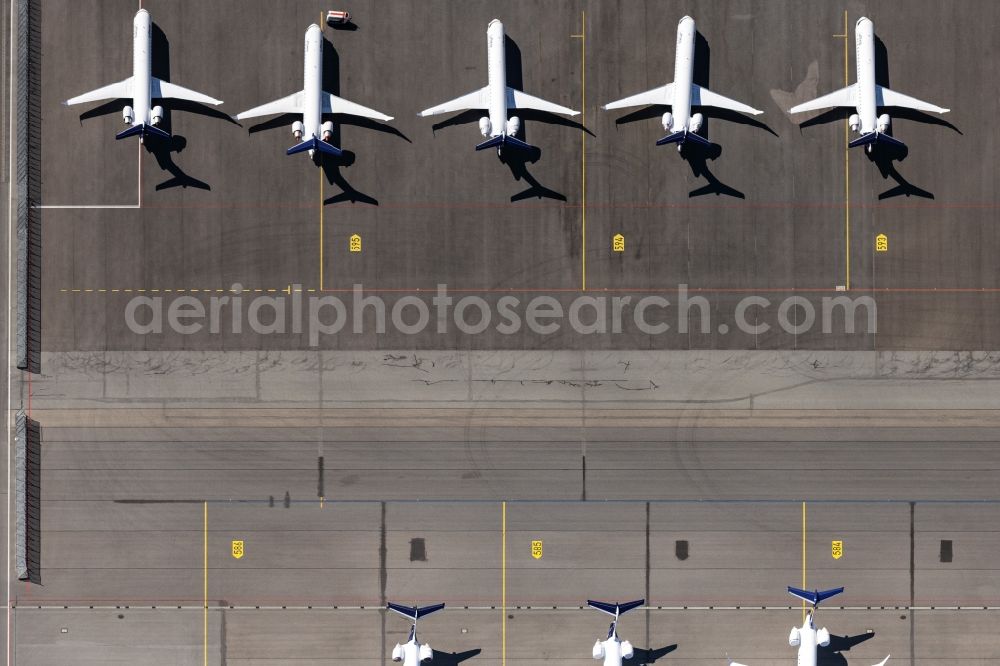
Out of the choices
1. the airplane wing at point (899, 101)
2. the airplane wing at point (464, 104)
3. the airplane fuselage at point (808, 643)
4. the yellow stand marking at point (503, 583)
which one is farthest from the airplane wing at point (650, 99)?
the airplane fuselage at point (808, 643)

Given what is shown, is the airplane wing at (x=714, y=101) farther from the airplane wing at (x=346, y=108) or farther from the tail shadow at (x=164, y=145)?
the tail shadow at (x=164, y=145)

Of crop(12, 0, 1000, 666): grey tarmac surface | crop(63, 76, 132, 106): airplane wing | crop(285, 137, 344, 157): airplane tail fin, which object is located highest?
crop(63, 76, 132, 106): airplane wing

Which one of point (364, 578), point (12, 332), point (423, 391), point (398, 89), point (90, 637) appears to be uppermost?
point (398, 89)

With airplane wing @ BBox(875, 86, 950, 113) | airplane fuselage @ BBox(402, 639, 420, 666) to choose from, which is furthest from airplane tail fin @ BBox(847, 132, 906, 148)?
airplane fuselage @ BBox(402, 639, 420, 666)

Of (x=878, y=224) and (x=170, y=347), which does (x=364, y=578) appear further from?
(x=878, y=224)

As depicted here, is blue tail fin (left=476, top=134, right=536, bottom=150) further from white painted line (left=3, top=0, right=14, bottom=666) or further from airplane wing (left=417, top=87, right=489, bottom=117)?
white painted line (left=3, top=0, right=14, bottom=666)

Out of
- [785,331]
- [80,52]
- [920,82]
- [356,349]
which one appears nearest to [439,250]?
[356,349]
